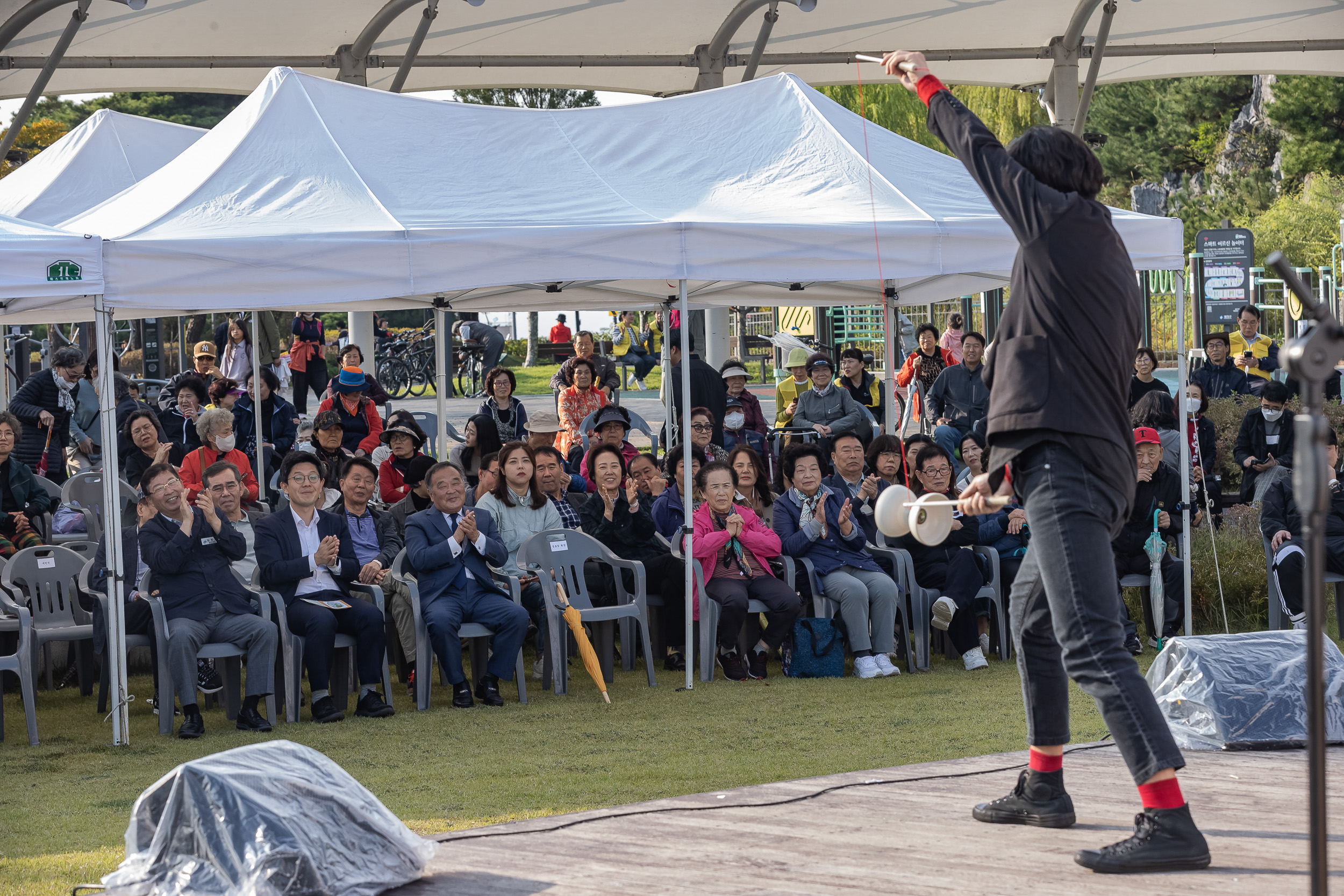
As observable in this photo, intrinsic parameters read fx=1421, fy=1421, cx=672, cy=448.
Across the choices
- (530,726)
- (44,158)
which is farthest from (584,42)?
(530,726)

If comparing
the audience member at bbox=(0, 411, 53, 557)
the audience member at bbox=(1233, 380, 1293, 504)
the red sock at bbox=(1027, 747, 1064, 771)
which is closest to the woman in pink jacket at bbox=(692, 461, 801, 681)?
the red sock at bbox=(1027, 747, 1064, 771)

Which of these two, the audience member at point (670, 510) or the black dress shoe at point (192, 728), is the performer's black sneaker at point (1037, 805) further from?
the audience member at point (670, 510)

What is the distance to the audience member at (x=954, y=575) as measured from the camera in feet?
25.4

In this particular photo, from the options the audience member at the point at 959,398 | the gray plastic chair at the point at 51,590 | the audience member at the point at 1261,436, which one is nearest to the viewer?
the gray plastic chair at the point at 51,590

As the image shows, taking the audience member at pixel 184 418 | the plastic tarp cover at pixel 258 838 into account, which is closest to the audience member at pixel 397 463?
the audience member at pixel 184 418

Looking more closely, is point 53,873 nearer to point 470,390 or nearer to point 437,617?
point 437,617

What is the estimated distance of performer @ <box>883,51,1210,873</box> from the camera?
3.32 meters

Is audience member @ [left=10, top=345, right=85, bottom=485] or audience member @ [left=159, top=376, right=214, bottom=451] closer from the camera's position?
audience member @ [left=10, top=345, right=85, bottom=485]

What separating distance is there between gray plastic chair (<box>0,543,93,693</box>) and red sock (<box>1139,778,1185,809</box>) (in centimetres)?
542

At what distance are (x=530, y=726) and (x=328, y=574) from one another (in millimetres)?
1358

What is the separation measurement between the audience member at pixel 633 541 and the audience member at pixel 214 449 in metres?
2.65

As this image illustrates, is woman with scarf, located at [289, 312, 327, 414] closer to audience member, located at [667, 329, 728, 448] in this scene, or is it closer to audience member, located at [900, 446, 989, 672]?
audience member, located at [667, 329, 728, 448]

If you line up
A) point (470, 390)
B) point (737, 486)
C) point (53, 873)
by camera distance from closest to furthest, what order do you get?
point (53, 873) < point (737, 486) < point (470, 390)

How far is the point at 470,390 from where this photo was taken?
22.7 meters
